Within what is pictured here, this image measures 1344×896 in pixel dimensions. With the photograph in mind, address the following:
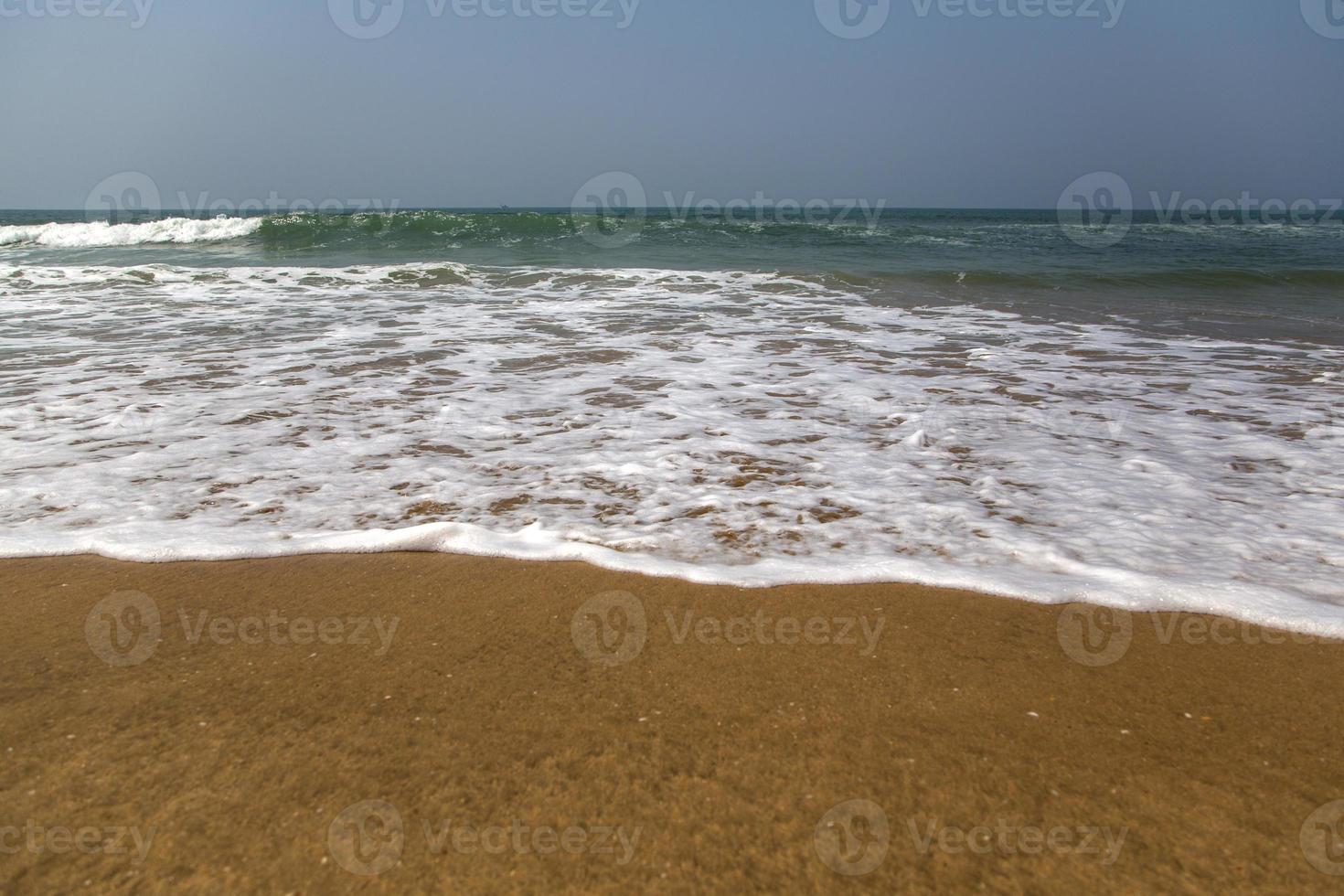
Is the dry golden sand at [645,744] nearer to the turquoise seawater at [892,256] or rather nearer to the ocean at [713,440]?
the ocean at [713,440]

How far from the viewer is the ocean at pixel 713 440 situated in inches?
106

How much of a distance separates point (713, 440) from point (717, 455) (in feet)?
0.82

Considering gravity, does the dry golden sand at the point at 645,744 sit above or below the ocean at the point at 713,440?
below

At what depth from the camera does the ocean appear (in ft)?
8.81

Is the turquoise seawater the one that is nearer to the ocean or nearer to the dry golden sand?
the ocean

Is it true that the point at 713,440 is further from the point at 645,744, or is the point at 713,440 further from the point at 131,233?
the point at 131,233

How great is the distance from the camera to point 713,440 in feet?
12.9

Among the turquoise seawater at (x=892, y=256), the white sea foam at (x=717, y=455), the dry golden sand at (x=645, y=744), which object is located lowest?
the dry golden sand at (x=645, y=744)

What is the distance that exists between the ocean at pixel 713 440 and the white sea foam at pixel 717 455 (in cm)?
2

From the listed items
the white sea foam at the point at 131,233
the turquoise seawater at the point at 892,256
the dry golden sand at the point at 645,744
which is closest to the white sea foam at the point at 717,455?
the dry golden sand at the point at 645,744

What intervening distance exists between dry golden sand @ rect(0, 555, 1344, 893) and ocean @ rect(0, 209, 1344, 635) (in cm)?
34

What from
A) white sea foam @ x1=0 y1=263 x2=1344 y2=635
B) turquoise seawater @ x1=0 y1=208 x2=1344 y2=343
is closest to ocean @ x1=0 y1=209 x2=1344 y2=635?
white sea foam @ x1=0 y1=263 x2=1344 y2=635

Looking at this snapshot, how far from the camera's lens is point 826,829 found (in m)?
1.46

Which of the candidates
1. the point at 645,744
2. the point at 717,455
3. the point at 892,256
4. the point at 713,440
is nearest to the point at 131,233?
the point at 892,256
